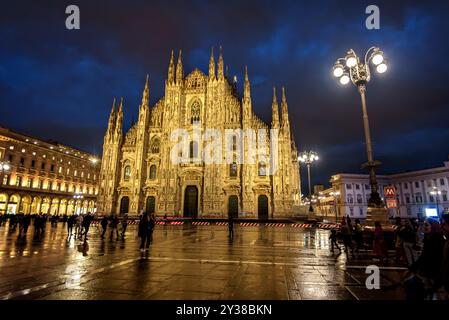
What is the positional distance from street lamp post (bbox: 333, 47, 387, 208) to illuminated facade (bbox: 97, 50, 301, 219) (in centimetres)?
2118

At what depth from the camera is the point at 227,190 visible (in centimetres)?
3419

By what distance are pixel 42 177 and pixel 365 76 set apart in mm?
54812

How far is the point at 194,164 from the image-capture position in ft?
117

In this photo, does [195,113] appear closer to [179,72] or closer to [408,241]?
[179,72]

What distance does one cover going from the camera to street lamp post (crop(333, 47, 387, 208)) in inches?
427

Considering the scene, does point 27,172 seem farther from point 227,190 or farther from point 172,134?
point 227,190

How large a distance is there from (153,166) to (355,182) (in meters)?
58.8

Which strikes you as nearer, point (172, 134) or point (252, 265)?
point (252, 265)

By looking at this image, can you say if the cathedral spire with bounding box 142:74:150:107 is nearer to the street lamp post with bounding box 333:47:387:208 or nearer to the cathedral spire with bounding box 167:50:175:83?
the cathedral spire with bounding box 167:50:175:83

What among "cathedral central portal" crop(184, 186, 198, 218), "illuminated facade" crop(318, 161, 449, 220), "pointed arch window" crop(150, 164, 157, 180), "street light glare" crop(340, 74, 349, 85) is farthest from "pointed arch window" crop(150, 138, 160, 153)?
"illuminated facade" crop(318, 161, 449, 220)

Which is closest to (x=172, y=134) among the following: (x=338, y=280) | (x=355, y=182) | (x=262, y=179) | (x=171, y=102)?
(x=171, y=102)

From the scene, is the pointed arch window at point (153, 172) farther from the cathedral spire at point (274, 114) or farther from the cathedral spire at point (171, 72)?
the cathedral spire at point (274, 114)

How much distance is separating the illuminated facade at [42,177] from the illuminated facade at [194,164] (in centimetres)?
1107

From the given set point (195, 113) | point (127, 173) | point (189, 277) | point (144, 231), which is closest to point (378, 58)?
point (189, 277)
